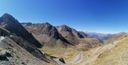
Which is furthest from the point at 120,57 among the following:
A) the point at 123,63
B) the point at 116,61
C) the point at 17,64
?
the point at 17,64

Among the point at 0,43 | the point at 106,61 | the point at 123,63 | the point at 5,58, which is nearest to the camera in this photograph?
the point at 123,63

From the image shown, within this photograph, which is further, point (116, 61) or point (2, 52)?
point (2, 52)

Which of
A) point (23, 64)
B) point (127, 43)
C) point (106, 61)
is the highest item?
point (127, 43)

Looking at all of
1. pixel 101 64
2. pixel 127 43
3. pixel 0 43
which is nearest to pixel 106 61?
pixel 101 64

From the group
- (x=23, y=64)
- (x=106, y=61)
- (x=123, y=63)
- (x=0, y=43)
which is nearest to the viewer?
(x=123, y=63)

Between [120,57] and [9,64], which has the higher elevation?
[120,57]

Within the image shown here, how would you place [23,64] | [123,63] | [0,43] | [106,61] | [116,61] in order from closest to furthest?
[123,63], [116,61], [106,61], [23,64], [0,43]

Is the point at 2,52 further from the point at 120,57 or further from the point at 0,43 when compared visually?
the point at 120,57

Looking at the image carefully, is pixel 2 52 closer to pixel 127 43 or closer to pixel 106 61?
pixel 106 61

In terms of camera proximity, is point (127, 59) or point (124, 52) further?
point (124, 52)
